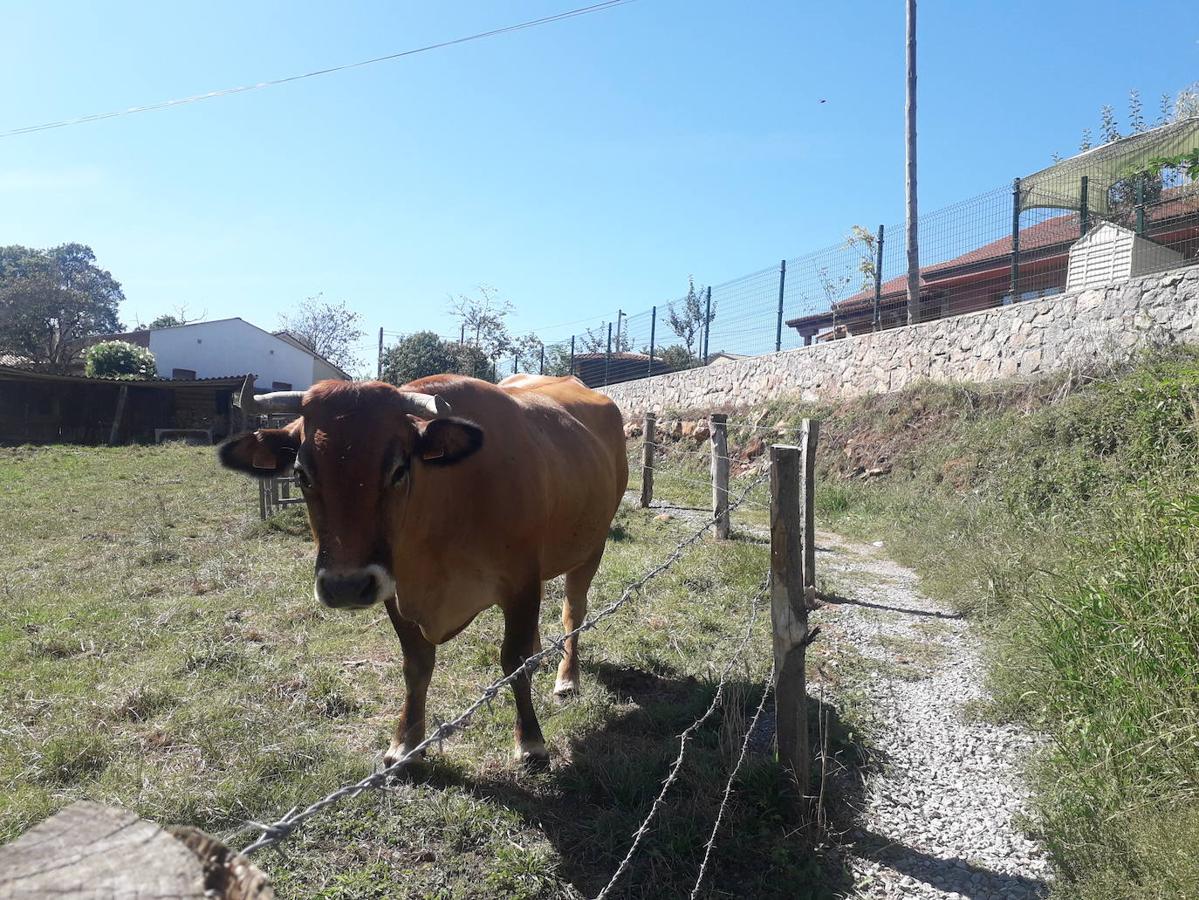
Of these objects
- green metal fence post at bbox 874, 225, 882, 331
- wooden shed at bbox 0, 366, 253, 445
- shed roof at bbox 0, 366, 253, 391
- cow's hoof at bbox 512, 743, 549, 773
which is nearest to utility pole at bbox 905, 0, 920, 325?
green metal fence post at bbox 874, 225, 882, 331

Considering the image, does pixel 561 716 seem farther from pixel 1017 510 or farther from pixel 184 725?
pixel 1017 510

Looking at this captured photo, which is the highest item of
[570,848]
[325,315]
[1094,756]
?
[325,315]

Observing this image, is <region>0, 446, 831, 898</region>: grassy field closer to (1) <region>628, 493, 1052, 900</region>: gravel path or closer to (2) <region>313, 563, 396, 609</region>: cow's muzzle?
(1) <region>628, 493, 1052, 900</region>: gravel path

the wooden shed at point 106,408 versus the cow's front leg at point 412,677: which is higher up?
the wooden shed at point 106,408

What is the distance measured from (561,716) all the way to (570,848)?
120 centimetres

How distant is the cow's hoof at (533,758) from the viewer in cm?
368

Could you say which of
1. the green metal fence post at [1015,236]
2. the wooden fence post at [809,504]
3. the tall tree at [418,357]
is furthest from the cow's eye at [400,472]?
the tall tree at [418,357]

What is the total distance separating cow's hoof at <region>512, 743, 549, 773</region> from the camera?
3684mm

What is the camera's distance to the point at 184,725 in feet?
13.3

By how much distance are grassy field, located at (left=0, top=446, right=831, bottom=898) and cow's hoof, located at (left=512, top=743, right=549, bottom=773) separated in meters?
0.06

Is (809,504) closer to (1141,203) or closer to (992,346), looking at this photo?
(992,346)

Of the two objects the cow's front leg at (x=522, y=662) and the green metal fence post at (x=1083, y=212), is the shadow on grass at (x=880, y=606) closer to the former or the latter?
the cow's front leg at (x=522, y=662)

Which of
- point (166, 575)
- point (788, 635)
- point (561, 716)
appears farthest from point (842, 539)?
point (166, 575)

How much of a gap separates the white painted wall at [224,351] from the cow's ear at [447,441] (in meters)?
38.4
